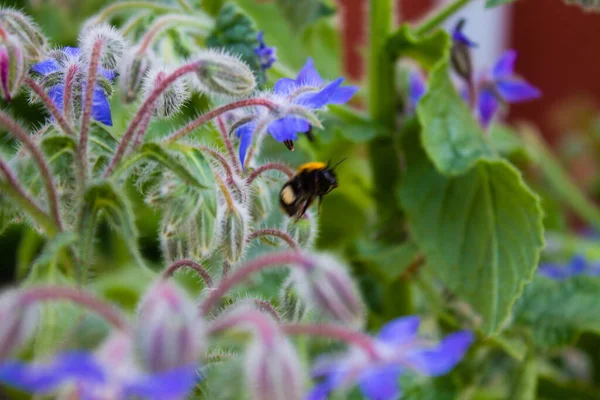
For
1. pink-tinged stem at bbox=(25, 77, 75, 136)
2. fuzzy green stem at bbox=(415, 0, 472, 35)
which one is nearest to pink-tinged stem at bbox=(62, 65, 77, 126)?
pink-tinged stem at bbox=(25, 77, 75, 136)

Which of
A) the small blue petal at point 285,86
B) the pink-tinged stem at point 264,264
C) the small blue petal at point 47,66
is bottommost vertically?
the pink-tinged stem at point 264,264

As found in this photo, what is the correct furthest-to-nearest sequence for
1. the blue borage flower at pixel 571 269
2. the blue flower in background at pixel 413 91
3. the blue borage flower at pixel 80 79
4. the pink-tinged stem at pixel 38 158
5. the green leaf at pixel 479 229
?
1. the blue borage flower at pixel 571 269
2. the blue flower in background at pixel 413 91
3. the green leaf at pixel 479 229
4. the blue borage flower at pixel 80 79
5. the pink-tinged stem at pixel 38 158

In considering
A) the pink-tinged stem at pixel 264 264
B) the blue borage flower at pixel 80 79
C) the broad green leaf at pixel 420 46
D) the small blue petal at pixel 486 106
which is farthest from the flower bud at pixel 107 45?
the small blue petal at pixel 486 106

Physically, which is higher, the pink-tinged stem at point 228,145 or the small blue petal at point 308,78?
the small blue petal at point 308,78

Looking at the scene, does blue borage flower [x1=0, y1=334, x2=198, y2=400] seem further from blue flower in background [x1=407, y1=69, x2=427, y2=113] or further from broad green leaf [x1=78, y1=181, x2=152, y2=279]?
blue flower in background [x1=407, y1=69, x2=427, y2=113]

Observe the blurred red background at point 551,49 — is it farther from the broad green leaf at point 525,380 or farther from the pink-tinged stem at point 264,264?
the pink-tinged stem at point 264,264

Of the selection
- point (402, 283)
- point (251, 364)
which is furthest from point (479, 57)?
point (251, 364)

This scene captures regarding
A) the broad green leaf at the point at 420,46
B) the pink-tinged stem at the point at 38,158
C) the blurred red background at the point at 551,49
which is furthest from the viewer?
the blurred red background at the point at 551,49
